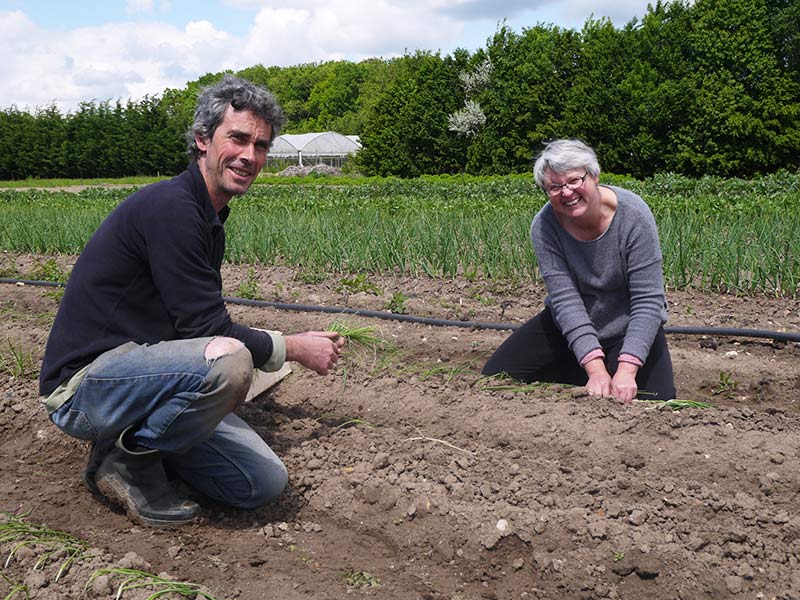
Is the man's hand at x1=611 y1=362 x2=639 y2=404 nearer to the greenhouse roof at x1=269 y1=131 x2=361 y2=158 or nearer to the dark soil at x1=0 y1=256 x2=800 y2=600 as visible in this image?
the dark soil at x1=0 y1=256 x2=800 y2=600

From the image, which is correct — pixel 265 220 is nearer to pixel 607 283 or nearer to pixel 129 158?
pixel 607 283

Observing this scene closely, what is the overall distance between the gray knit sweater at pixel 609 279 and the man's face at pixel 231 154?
1308 mm

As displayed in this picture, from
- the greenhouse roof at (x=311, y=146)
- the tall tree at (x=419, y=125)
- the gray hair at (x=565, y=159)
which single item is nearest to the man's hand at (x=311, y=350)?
the gray hair at (x=565, y=159)

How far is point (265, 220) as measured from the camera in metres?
6.10

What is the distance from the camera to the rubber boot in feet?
7.61

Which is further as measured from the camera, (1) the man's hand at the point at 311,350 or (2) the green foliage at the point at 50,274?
(2) the green foliage at the point at 50,274

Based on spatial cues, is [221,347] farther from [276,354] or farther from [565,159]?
[565,159]

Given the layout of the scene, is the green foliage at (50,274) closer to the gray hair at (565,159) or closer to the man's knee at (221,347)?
the man's knee at (221,347)

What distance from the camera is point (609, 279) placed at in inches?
117

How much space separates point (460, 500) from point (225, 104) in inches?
56.2

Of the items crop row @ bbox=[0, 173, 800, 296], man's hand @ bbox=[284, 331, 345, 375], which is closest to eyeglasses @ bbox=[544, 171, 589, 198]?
man's hand @ bbox=[284, 331, 345, 375]

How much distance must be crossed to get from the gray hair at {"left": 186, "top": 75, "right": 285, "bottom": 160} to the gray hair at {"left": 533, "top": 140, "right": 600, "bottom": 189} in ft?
3.15

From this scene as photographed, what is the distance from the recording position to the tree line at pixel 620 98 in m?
18.8

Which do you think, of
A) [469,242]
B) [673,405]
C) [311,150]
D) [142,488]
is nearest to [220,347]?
[142,488]
